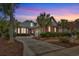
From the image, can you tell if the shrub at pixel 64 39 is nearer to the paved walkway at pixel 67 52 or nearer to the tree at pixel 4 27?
the paved walkway at pixel 67 52

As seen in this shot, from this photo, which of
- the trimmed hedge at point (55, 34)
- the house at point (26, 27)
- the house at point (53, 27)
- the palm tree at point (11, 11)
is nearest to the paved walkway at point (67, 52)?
the trimmed hedge at point (55, 34)

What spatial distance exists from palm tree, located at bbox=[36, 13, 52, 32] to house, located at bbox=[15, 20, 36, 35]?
96 millimetres

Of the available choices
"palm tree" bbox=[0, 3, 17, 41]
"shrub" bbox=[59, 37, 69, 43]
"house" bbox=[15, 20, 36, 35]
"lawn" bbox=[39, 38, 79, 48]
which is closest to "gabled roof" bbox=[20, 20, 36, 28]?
"house" bbox=[15, 20, 36, 35]

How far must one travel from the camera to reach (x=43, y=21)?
12578 mm

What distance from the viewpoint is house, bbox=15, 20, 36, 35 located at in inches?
492

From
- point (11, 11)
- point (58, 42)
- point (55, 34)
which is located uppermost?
point (11, 11)

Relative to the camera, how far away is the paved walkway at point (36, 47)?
12.5 m

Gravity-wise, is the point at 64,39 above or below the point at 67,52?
above

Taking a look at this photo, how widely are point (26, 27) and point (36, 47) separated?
0.34 m

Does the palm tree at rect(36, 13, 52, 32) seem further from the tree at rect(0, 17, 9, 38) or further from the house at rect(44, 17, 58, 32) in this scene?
the tree at rect(0, 17, 9, 38)

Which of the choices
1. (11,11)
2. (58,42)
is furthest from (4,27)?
(58,42)

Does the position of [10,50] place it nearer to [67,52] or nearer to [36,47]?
[36,47]

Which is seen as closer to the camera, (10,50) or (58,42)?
(10,50)

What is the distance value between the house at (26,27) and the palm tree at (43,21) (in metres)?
0.10
